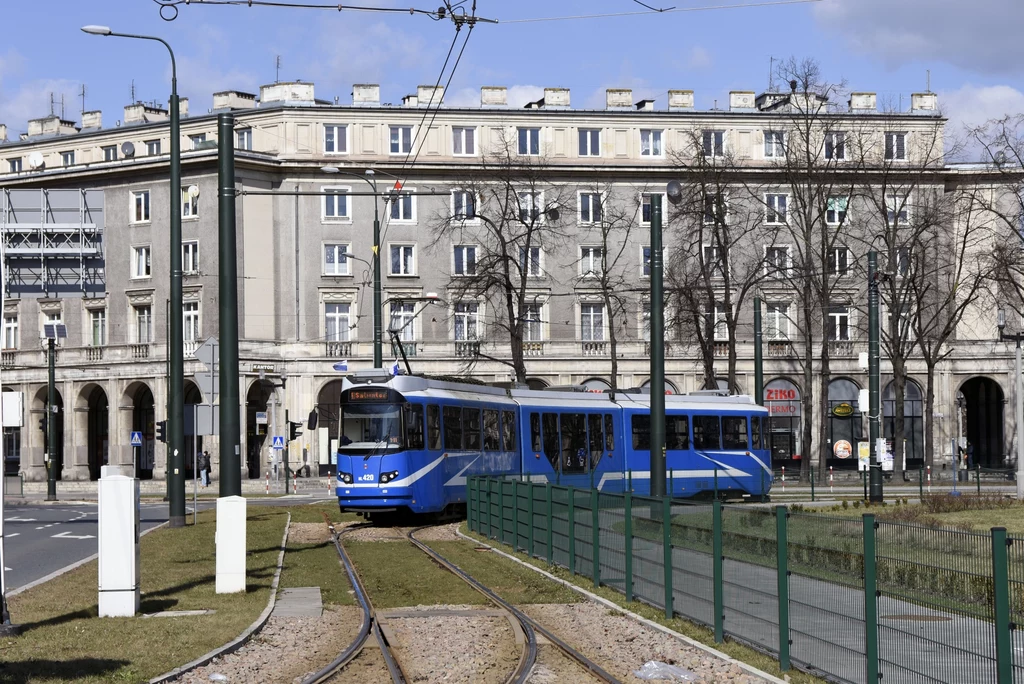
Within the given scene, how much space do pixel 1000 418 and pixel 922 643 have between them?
68295mm

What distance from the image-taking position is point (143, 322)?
70.6m

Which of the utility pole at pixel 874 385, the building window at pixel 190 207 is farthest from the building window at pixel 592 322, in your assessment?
the utility pole at pixel 874 385

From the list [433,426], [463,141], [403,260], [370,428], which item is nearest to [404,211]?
[403,260]

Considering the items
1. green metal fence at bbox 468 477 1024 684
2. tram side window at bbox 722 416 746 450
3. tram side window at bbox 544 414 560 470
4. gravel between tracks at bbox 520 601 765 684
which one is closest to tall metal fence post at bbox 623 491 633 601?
green metal fence at bbox 468 477 1024 684

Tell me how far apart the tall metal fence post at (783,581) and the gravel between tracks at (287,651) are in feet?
12.4

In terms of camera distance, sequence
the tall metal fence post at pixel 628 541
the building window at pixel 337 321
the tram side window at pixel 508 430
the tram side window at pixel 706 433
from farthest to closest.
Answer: the building window at pixel 337 321, the tram side window at pixel 706 433, the tram side window at pixel 508 430, the tall metal fence post at pixel 628 541

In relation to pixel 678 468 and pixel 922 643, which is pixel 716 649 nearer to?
pixel 922 643

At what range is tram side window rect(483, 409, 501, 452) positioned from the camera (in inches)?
1319

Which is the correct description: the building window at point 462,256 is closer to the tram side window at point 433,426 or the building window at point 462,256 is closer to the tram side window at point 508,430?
the tram side window at point 508,430

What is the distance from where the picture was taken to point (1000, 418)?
7406 cm

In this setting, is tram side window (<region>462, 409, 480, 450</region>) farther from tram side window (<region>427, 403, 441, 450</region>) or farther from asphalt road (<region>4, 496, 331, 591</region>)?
asphalt road (<region>4, 496, 331, 591</region>)

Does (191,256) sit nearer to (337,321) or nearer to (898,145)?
(337,321)

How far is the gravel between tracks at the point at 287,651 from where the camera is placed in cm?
1159

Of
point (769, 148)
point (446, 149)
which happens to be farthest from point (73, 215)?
point (769, 148)
